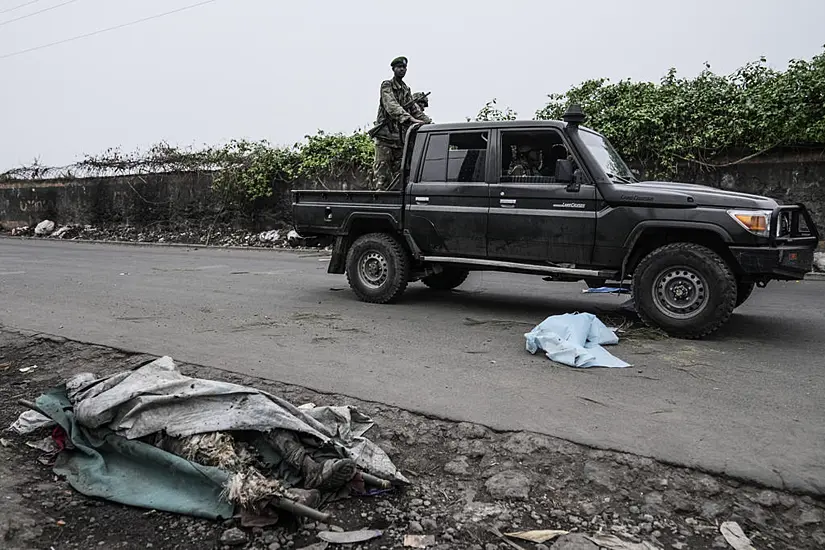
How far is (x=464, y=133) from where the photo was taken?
24.0 feet

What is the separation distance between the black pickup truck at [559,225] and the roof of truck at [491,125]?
0.05 ft

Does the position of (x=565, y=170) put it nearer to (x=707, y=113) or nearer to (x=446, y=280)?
(x=446, y=280)

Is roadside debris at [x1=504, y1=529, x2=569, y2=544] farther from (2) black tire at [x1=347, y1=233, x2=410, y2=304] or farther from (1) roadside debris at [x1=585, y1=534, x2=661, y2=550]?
(2) black tire at [x1=347, y1=233, x2=410, y2=304]

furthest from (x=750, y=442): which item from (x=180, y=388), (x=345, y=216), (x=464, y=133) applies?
(x=345, y=216)

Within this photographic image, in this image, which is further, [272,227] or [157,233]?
[157,233]

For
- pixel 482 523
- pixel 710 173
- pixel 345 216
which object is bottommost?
pixel 482 523

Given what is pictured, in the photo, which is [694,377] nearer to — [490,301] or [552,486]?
[552,486]

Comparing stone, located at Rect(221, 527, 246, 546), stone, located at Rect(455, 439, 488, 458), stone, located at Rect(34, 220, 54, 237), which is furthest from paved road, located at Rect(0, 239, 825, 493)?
stone, located at Rect(34, 220, 54, 237)

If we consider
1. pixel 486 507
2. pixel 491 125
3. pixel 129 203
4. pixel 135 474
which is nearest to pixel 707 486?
pixel 486 507

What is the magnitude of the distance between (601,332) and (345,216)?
362 cm

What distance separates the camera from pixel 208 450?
3.06m

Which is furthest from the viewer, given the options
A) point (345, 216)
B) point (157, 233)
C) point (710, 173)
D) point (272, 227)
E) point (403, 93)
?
point (157, 233)

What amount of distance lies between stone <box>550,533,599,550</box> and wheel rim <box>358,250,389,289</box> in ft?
17.5

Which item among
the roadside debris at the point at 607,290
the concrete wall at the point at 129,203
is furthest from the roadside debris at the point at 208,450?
the concrete wall at the point at 129,203
